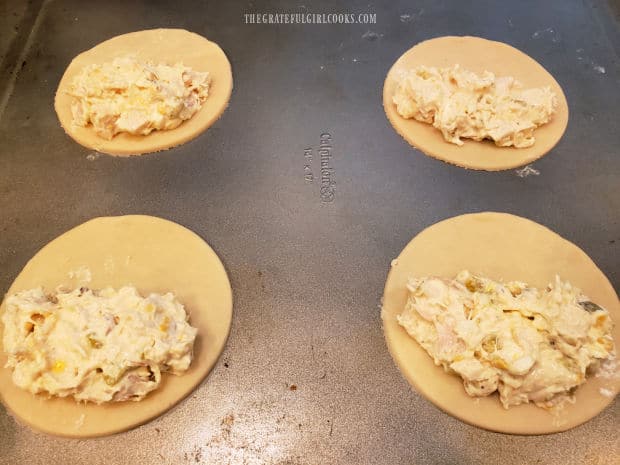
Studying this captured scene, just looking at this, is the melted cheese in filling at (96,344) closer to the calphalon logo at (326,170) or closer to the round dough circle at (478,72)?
the calphalon logo at (326,170)

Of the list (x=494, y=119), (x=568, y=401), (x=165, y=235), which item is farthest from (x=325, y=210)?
(x=568, y=401)

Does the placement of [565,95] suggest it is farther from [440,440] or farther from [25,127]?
[25,127]

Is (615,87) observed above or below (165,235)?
above

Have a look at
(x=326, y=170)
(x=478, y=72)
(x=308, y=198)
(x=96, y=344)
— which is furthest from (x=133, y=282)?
(x=478, y=72)

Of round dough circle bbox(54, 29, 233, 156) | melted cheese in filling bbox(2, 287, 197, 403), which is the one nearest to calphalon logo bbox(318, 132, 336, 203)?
round dough circle bbox(54, 29, 233, 156)

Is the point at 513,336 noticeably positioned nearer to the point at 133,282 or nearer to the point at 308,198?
the point at 308,198

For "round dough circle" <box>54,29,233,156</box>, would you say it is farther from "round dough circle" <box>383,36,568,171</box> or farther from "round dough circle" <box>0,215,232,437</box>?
"round dough circle" <box>383,36,568,171</box>
